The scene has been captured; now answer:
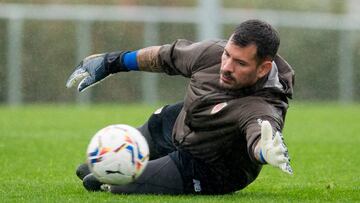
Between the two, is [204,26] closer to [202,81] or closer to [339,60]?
[339,60]

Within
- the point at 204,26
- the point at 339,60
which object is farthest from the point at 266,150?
the point at 339,60

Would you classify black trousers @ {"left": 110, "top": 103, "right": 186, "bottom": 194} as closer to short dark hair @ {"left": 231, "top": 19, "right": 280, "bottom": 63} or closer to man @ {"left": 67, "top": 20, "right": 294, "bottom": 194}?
man @ {"left": 67, "top": 20, "right": 294, "bottom": 194}

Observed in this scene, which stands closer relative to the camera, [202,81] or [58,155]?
[202,81]

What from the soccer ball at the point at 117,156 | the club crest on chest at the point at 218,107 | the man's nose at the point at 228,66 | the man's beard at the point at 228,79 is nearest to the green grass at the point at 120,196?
the soccer ball at the point at 117,156

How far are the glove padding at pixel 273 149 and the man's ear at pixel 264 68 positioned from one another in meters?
0.84

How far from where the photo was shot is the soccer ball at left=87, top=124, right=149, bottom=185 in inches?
284

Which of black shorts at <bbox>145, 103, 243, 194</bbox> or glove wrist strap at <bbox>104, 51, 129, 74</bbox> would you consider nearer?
black shorts at <bbox>145, 103, 243, 194</bbox>

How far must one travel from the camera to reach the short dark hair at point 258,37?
7.38m

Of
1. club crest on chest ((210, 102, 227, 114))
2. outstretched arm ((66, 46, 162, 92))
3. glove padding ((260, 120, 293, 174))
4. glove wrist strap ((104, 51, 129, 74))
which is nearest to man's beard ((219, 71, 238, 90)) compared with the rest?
club crest on chest ((210, 102, 227, 114))

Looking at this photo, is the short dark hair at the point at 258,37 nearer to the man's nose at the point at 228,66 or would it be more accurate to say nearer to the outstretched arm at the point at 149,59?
the man's nose at the point at 228,66

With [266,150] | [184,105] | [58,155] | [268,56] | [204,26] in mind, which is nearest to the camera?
[266,150]

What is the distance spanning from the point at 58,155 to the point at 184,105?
4049 millimetres

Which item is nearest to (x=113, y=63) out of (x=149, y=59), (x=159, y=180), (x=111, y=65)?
(x=111, y=65)

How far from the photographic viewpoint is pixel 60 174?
980 cm
